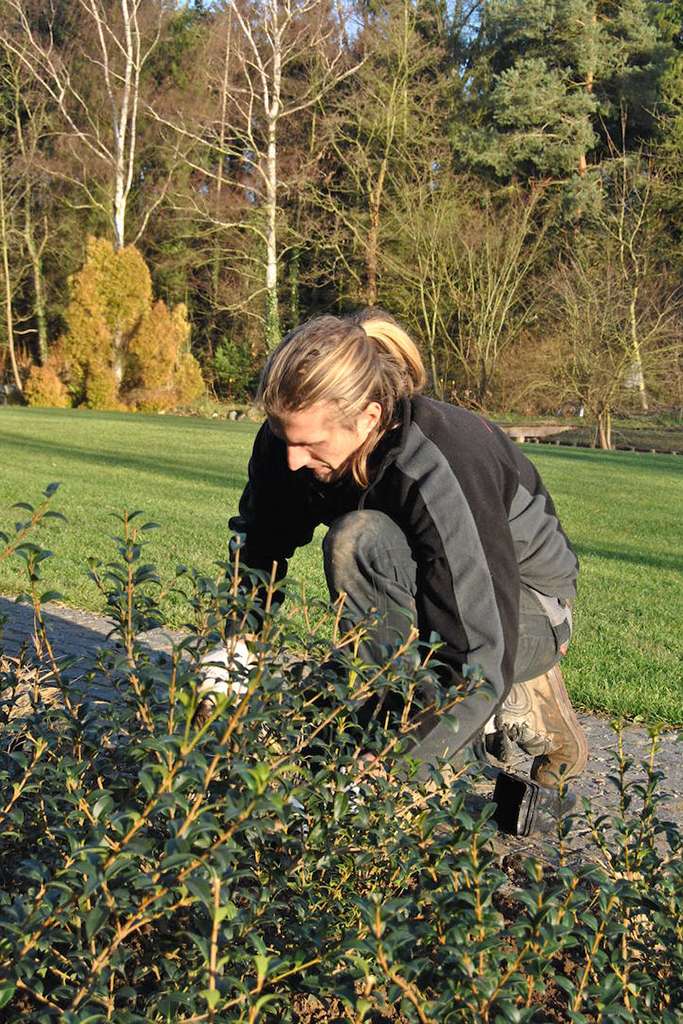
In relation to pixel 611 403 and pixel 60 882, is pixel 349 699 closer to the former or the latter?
pixel 60 882

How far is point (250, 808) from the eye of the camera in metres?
1.50

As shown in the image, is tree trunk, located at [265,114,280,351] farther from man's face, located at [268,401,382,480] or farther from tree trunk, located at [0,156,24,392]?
man's face, located at [268,401,382,480]

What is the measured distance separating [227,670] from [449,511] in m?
0.93

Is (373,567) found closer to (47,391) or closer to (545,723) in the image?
(545,723)

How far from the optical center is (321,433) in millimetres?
2842

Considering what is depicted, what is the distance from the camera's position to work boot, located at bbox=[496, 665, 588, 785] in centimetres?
361

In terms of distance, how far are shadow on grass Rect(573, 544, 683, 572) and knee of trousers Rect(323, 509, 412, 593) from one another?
668 centimetres

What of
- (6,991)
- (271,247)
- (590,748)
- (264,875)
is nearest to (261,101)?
(271,247)

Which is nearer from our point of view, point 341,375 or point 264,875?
point 264,875

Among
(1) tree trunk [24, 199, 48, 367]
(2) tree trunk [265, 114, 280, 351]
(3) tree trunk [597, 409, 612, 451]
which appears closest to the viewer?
(3) tree trunk [597, 409, 612, 451]

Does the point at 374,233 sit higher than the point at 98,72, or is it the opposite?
the point at 98,72

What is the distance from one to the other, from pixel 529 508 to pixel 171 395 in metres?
30.4

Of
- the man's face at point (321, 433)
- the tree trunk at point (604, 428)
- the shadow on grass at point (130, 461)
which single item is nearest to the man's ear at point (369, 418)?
the man's face at point (321, 433)

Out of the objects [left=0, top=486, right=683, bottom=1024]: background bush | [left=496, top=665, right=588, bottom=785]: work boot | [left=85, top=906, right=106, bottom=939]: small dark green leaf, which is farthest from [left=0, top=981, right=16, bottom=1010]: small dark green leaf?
[left=496, top=665, right=588, bottom=785]: work boot
